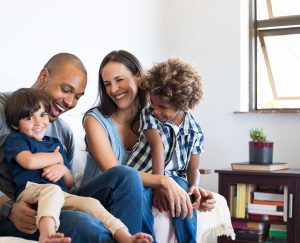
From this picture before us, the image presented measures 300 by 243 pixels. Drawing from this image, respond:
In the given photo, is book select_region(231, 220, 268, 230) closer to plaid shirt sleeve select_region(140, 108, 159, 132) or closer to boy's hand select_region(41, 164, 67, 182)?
plaid shirt sleeve select_region(140, 108, 159, 132)

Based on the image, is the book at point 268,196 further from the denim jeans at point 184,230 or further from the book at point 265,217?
the denim jeans at point 184,230

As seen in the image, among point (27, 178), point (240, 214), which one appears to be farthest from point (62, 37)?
point (240, 214)

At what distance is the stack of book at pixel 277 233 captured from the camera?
2.90 meters

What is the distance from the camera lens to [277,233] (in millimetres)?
2916

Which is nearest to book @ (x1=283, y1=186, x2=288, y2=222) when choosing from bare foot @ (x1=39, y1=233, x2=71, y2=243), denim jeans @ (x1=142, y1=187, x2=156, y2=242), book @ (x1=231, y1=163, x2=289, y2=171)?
book @ (x1=231, y1=163, x2=289, y2=171)

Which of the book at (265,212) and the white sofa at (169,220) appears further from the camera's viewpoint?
the book at (265,212)

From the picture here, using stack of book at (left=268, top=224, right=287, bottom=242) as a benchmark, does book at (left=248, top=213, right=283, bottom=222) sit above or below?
above

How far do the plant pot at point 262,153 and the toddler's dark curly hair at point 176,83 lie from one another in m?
1.23

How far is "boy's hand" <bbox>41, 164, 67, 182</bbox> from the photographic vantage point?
164 cm

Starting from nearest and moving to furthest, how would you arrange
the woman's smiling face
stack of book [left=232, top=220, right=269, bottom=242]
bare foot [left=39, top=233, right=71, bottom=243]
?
1. bare foot [left=39, top=233, right=71, bottom=243]
2. the woman's smiling face
3. stack of book [left=232, top=220, right=269, bottom=242]

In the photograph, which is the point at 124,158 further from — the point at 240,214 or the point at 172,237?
the point at 240,214

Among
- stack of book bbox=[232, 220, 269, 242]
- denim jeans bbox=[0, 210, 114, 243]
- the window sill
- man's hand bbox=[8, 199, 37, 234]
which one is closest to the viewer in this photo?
denim jeans bbox=[0, 210, 114, 243]

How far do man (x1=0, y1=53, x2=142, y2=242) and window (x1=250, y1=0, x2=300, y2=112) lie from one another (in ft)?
6.37

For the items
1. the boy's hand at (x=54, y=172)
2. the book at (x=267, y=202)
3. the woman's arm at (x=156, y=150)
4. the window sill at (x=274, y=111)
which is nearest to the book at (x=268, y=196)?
the book at (x=267, y=202)
